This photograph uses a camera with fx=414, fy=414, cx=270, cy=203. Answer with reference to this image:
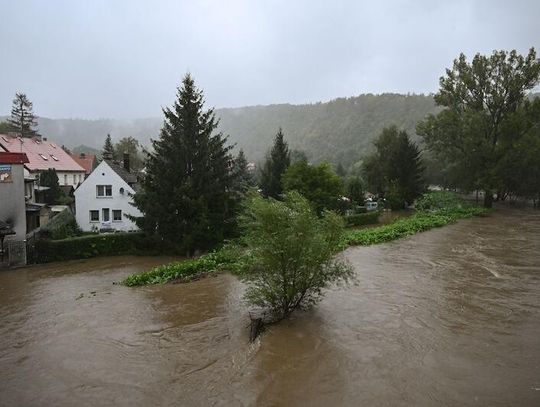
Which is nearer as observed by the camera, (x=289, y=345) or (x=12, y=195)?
(x=289, y=345)

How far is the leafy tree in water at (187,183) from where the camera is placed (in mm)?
26219

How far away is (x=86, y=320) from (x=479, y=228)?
29.8m

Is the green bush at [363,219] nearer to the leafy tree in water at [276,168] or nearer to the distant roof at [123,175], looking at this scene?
the leafy tree in water at [276,168]

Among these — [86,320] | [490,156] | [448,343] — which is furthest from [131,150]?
[448,343]

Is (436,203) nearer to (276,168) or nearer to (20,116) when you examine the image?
(276,168)

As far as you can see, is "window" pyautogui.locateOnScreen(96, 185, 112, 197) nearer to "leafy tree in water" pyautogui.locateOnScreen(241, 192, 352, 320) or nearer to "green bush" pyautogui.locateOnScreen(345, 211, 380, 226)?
"green bush" pyautogui.locateOnScreen(345, 211, 380, 226)

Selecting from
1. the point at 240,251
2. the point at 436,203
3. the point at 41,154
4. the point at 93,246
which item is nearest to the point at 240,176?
the point at 93,246

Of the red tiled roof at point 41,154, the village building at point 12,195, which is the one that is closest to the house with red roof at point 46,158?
the red tiled roof at point 41,154

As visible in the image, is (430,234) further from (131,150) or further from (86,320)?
(131,150)

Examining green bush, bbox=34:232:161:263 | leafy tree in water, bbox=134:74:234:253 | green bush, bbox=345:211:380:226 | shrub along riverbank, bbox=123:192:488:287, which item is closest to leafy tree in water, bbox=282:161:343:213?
green bush, bbox=345:211:380:226

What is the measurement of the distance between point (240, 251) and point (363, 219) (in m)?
27.9

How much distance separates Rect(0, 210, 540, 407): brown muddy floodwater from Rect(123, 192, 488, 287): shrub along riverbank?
1.35 meters

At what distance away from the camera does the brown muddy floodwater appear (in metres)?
8.66

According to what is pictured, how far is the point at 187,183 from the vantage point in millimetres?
26062
